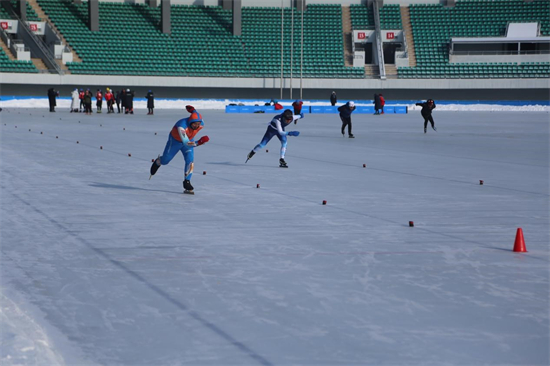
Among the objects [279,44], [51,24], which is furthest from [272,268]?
[279,44]

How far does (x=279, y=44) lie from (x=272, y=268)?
55.0m

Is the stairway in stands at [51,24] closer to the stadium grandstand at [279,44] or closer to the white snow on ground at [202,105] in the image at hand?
the stadium grandstand at [279,44]

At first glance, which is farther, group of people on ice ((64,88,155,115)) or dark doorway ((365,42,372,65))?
dark doorway ((365,42,372,65))

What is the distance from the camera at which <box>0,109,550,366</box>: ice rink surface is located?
4.83m

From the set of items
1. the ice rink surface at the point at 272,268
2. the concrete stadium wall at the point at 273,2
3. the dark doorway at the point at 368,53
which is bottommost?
the ice rink surface at the point at 272,268

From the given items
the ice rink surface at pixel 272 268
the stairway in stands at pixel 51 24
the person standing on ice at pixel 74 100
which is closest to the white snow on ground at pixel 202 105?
the stairway in stands at pixel 51 24

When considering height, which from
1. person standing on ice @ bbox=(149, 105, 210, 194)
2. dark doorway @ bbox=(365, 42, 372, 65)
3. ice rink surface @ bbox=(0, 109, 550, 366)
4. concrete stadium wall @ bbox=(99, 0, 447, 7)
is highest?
concrete stadium wall @ bbox=(99, 0, 447, 7)

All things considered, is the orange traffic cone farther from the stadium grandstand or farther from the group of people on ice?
the stadium grandstand

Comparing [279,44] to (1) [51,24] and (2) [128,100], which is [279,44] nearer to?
(1) [51,24]

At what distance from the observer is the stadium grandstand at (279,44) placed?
55.5 metres

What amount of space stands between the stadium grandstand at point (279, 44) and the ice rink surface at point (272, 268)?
4158 centimetres

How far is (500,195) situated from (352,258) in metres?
5.51

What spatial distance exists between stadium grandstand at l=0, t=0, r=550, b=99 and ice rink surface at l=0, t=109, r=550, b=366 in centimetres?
4158

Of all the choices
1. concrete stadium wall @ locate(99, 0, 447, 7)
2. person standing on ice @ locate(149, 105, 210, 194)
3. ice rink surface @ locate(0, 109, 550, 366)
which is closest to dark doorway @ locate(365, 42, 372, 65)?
concrete stadium wall @ locate(99, 0, 447, 7)
